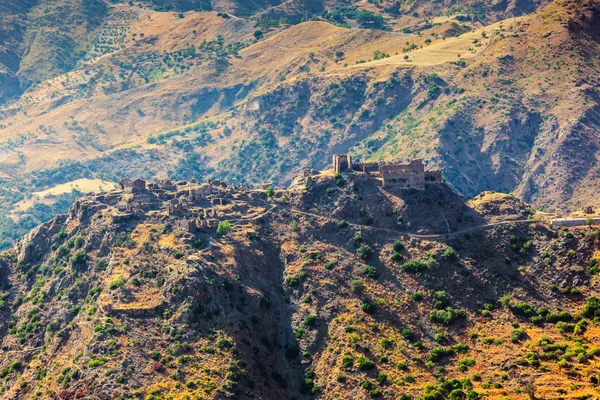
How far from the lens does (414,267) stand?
172 metres

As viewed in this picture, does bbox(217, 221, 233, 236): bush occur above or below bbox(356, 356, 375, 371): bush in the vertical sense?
above

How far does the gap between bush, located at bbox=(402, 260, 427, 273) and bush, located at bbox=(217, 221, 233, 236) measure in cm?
2867

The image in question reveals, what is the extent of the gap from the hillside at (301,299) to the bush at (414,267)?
0.82m

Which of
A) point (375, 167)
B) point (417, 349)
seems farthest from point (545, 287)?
point (375, 167)

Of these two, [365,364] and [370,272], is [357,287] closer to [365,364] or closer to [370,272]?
[370,272]

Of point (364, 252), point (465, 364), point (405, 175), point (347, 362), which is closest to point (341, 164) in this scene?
point (405, 175)

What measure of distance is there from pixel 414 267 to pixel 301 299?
17.8 metres

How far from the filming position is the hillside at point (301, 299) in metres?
152

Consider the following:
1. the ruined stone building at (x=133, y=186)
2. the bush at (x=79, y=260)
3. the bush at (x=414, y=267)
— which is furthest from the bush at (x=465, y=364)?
the ruined stone building at (x=133, y=186)

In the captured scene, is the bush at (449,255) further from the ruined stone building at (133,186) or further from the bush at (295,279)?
the ruined stone building at (133,186)

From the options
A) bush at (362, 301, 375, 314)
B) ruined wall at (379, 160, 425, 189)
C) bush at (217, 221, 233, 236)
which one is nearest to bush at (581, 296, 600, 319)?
bush at (362, 301, 375, 314)

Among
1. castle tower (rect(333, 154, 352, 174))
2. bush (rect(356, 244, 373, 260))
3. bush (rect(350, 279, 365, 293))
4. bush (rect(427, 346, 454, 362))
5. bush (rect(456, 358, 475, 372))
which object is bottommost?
bush (rect(427, 346, 454, 362))

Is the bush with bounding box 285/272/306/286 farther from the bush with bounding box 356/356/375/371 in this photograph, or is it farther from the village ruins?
the bush with bounding box 356/356/375/371

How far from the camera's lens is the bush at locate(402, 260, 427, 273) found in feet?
565
